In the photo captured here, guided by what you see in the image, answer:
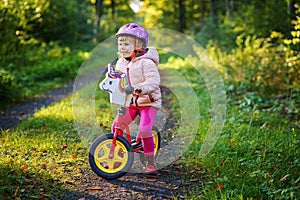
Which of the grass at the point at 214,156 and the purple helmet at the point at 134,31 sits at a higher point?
the purple helmet at the point at 134,31

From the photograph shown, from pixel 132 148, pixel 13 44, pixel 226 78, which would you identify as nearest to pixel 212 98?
pixel 226 78

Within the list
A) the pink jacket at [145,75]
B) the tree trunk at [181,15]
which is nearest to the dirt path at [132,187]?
the pink jacket at [145,75]

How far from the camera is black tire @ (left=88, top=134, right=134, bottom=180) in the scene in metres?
4.11

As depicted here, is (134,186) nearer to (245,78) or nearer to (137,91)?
(137,91)

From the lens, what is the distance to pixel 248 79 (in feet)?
29.3

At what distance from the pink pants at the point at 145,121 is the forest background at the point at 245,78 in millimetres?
782

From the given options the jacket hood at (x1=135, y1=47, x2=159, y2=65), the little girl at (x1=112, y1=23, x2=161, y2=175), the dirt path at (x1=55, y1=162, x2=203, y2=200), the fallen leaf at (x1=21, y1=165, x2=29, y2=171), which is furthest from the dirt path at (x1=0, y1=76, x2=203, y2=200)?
the jacket hood at (x1=135, y1=47, x2=159, y2=65)

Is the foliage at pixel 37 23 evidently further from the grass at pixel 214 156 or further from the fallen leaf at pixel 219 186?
the fallen leaf at pixel 219 186

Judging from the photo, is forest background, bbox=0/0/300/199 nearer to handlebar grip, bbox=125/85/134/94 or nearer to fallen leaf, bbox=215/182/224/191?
fallen leaf, bbox=215/182/224/191

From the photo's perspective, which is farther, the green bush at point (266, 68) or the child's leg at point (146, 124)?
the green bush at point (266, 68)

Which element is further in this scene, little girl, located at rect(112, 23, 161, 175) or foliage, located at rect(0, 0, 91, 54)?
foliage, located at rect(0, 0, 91, 54)

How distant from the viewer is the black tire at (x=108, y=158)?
13.5 ft

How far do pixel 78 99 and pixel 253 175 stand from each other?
532 centimetres

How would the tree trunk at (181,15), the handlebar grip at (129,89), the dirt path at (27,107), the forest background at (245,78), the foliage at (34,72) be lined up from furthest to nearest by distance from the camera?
the tree trunk at (181,15)
the foliage at (34,72)
the dirt path at (27,107)
the forest background at (245,78)
the handlebar grip at (129,89)
